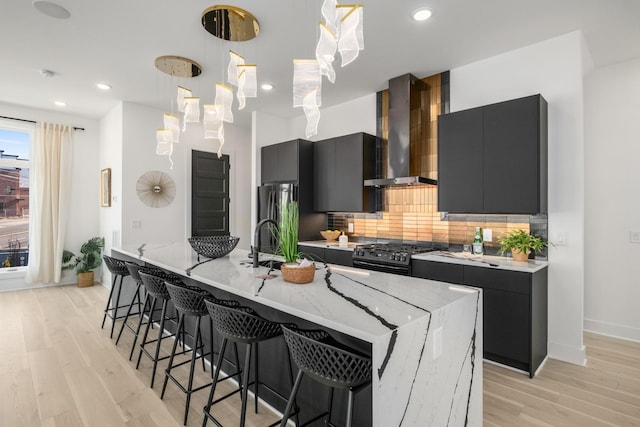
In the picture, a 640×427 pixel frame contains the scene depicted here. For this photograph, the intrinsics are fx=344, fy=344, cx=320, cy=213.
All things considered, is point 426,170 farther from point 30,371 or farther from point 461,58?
point 30,371

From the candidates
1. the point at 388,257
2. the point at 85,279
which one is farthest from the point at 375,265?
the point at 85,279

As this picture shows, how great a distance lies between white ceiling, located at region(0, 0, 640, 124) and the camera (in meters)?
2.65

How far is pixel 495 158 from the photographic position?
3.08 metres

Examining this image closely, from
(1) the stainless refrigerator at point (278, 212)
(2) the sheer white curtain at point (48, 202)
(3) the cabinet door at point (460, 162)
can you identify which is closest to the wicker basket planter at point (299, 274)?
(3) the cabinet door at point (460, 162)

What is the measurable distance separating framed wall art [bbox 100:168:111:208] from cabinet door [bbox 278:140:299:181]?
2806 millimetres

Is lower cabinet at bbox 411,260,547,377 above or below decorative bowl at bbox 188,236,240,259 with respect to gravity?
below

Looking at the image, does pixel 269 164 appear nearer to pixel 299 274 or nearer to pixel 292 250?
pixel 292 250

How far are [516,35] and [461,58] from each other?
1.78ft

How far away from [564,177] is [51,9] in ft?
14.6

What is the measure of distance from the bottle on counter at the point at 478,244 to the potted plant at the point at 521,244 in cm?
24

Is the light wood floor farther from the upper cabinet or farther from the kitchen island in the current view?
the upper cabinet

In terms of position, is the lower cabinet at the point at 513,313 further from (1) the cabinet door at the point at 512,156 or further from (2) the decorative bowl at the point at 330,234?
(2) the decorative bowl at the point at 330,234

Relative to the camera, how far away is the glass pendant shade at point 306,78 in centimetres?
207

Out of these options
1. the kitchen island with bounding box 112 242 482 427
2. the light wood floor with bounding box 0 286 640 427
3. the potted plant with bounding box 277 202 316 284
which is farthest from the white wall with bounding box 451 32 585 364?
the potted plant with bounding box 277 202 316 284
